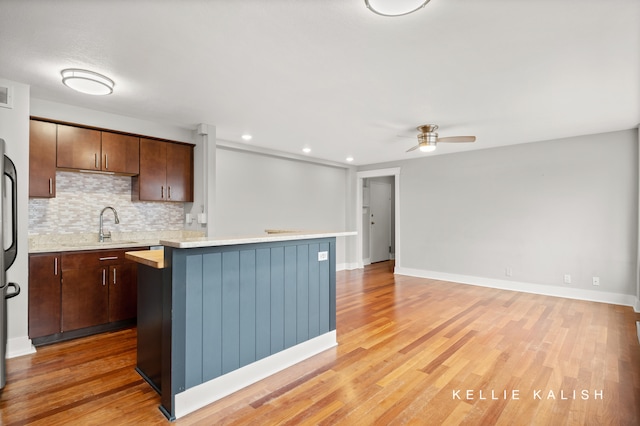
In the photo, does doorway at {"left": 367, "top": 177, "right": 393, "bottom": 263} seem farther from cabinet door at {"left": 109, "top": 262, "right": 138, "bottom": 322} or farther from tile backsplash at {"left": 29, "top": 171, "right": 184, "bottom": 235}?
cabinet door at {"left": 109, "top": 262, "right": 138, "bottom": 322}

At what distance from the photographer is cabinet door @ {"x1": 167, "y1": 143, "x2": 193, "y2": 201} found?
4.18 meters

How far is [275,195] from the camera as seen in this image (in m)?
5.89

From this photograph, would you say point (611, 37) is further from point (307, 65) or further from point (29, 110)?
point (29, 110)

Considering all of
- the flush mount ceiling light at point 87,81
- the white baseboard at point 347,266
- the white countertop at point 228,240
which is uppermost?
the flush mount ceiling light at point 87,81

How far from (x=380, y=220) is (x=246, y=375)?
6534mm

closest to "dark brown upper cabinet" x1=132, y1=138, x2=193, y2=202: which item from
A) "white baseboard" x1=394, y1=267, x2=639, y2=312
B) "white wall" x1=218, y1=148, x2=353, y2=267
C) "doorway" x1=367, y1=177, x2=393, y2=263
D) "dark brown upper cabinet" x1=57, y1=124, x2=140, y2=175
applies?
"dark brown upper cabinet" x1=57, y1=124, x2=140, y2=175

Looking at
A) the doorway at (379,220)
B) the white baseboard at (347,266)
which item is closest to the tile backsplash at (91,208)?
the white baseboard at (347,266)

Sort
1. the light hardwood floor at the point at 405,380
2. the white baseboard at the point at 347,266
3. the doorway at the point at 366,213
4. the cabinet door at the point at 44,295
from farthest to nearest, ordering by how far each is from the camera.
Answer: the white baseboard at the point at 347,266, the doorway at the point at 366,213, the cabinet door at the point at 44,295, the light hardwood floor at the point at 405,380

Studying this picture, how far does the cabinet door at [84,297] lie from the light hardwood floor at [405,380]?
199mm

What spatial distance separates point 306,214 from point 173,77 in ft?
13.2

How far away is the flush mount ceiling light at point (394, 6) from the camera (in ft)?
5.48

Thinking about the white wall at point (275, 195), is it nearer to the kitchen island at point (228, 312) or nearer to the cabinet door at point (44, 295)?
the cabinet door at point (44, 295)

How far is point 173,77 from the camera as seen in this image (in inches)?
108

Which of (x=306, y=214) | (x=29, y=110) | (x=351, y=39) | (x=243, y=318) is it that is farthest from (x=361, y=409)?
(x=306, y=214)
